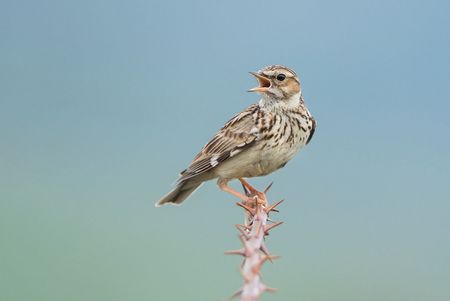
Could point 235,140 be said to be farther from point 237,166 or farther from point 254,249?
point 254,249

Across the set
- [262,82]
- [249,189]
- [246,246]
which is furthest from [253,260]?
[262,82]

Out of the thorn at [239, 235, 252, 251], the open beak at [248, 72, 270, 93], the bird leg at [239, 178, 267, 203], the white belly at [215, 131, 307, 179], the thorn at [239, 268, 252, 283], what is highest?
the open beak at [248, 72, 270, 93]

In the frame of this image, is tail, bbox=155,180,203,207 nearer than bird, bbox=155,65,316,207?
No

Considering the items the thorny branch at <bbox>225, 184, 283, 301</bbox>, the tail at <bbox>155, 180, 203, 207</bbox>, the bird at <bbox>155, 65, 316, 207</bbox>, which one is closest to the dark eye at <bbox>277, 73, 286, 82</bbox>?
the bird at <bbox>155, 65, 316, 207</bbox>

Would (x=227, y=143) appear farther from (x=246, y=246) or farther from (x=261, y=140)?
(x=246, y=246)

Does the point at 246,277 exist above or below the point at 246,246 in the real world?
below

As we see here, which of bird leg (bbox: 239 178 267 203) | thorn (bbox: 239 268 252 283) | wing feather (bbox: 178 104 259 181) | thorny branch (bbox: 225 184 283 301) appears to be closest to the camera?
thorny branch (bbox: 225 184 283 301)

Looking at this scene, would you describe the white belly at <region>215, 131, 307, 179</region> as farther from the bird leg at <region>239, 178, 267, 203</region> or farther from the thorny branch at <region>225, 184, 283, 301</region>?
the thorny branch at <region>225, 184, 283, 301</region>
